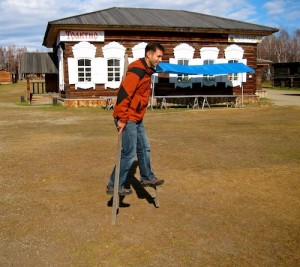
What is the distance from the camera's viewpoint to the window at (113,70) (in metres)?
19.9

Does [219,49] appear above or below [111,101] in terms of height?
above

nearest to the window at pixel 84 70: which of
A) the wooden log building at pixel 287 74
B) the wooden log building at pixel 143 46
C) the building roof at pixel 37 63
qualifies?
the wooden log building at pixel 143 46

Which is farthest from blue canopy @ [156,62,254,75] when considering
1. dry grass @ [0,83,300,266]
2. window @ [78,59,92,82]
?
dry grass @ [0,83,300,266]

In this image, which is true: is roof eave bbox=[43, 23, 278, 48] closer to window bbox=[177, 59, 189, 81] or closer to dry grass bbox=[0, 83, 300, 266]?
window bbox=[177, 59, 189, 81]

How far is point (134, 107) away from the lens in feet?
13.8

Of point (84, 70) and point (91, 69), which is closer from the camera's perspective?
point (84, 70)

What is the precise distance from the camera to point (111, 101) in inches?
743

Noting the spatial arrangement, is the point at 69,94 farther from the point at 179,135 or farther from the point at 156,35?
the point at 179,135

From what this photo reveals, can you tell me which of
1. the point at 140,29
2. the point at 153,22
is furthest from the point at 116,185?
the point at 153,22

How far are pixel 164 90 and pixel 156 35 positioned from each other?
313cm

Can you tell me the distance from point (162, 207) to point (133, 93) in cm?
148

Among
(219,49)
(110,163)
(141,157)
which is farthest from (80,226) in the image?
(219,49)

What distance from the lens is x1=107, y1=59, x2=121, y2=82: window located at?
19938 mm

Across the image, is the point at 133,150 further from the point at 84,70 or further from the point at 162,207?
the point at 84,70
